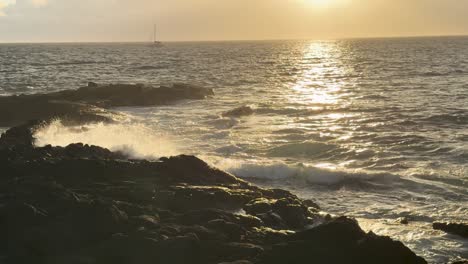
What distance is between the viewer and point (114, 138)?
20.2 metres

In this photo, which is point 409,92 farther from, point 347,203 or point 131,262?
point 131,262

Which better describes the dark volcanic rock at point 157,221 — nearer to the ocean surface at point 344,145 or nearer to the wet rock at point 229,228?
the wet rock at point 229,228

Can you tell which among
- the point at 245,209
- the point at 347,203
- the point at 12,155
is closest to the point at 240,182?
the point at 245,209

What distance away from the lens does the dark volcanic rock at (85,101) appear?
84.3ft

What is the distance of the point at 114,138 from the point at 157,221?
1159 cm

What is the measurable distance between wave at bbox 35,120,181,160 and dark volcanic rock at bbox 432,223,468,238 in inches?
365

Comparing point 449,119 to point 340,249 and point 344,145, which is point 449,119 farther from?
point 340,249

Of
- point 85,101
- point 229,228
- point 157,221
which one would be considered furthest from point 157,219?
point 85,101

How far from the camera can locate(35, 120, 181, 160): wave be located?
708 inches

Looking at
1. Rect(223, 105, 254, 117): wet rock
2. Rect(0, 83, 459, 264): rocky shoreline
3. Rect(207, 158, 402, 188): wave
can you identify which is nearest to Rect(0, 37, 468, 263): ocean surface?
Rect(207, 158, 402, 188): wave

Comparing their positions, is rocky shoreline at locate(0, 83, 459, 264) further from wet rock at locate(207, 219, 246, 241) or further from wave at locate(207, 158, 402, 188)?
wave at locate(207, 158, 402, 188)

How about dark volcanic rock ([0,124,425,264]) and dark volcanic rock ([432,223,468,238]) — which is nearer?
dark volcanic rock ([0,124,425,264])

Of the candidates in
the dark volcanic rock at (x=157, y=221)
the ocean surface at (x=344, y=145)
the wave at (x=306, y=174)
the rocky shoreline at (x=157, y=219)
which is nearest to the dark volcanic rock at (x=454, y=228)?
the ocean surface at (x=344, y=145)

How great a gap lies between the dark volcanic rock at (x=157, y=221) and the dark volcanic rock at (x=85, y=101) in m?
12.0
